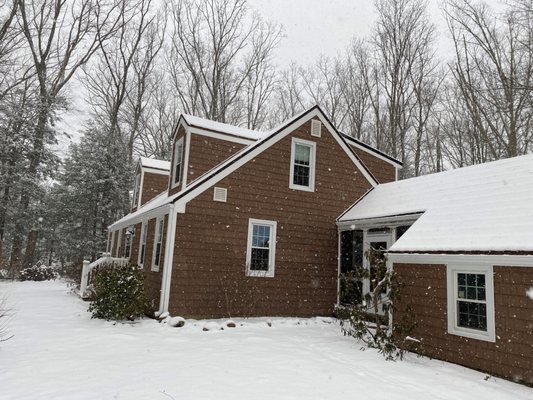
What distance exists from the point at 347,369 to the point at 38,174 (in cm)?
2552

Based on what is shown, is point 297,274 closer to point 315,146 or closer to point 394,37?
point 315,146

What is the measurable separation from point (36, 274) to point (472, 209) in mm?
24462

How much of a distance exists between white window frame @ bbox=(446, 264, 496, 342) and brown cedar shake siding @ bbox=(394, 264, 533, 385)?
78 millimetres

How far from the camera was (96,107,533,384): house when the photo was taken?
7.22 metres

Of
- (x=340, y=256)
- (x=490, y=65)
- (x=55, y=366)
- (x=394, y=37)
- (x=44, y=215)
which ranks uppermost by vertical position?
(x=394, y=37)

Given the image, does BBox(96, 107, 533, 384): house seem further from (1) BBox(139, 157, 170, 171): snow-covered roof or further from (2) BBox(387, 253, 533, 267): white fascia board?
(1) BBox(139, 157, 170, 171): snow-covered roof

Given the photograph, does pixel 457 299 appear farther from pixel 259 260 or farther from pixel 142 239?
pixel 142 239

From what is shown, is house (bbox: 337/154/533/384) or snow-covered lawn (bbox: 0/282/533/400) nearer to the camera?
snow-covered lawn (bbox: 0/282/533/400)

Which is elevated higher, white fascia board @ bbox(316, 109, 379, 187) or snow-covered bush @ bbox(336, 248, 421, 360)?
white fascia board @ bbox(316, 109, 379, 187)

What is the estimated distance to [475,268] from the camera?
757 centimetres

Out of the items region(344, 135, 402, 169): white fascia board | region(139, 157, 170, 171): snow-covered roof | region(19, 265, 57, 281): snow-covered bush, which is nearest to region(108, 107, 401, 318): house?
region(344, 135, 402, 169): white fascia board

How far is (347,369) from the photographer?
6777 mm

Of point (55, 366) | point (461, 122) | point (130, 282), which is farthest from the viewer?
point (461, 122)

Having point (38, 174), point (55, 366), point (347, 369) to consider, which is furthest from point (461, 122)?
point (38, 174)
